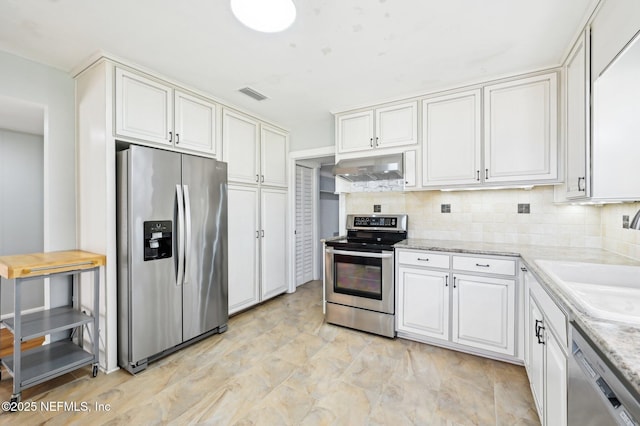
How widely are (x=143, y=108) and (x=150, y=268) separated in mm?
1335

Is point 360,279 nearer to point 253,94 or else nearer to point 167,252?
point 167,252

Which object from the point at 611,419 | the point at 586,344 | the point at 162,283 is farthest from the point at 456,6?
the point at 162,283

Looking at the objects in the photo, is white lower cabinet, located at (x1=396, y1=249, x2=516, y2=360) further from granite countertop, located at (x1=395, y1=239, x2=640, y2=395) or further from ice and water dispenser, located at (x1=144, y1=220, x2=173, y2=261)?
ice and water dispenser, located at (x1=144, y1=220, x2=173, y2=261)

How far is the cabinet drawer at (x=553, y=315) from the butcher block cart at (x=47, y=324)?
283 centimetres

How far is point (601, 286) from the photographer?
144 centimetres

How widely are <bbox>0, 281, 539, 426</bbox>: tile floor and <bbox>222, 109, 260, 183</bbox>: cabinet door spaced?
180 centimetres

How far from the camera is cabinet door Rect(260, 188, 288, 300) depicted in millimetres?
3639

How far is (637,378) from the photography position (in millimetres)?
626

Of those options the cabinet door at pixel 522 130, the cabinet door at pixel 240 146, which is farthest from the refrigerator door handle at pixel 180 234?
the cabinet door at pixel 522 130

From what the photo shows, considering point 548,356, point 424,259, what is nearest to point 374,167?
point 424,259

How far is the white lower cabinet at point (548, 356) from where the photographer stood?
45.1 inches

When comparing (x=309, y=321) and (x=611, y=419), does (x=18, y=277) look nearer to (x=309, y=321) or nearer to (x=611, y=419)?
(x=309, y=321)

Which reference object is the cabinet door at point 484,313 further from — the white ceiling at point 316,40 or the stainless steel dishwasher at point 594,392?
the white ceiling at point 316,40

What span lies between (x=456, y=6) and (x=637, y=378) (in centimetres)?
189
